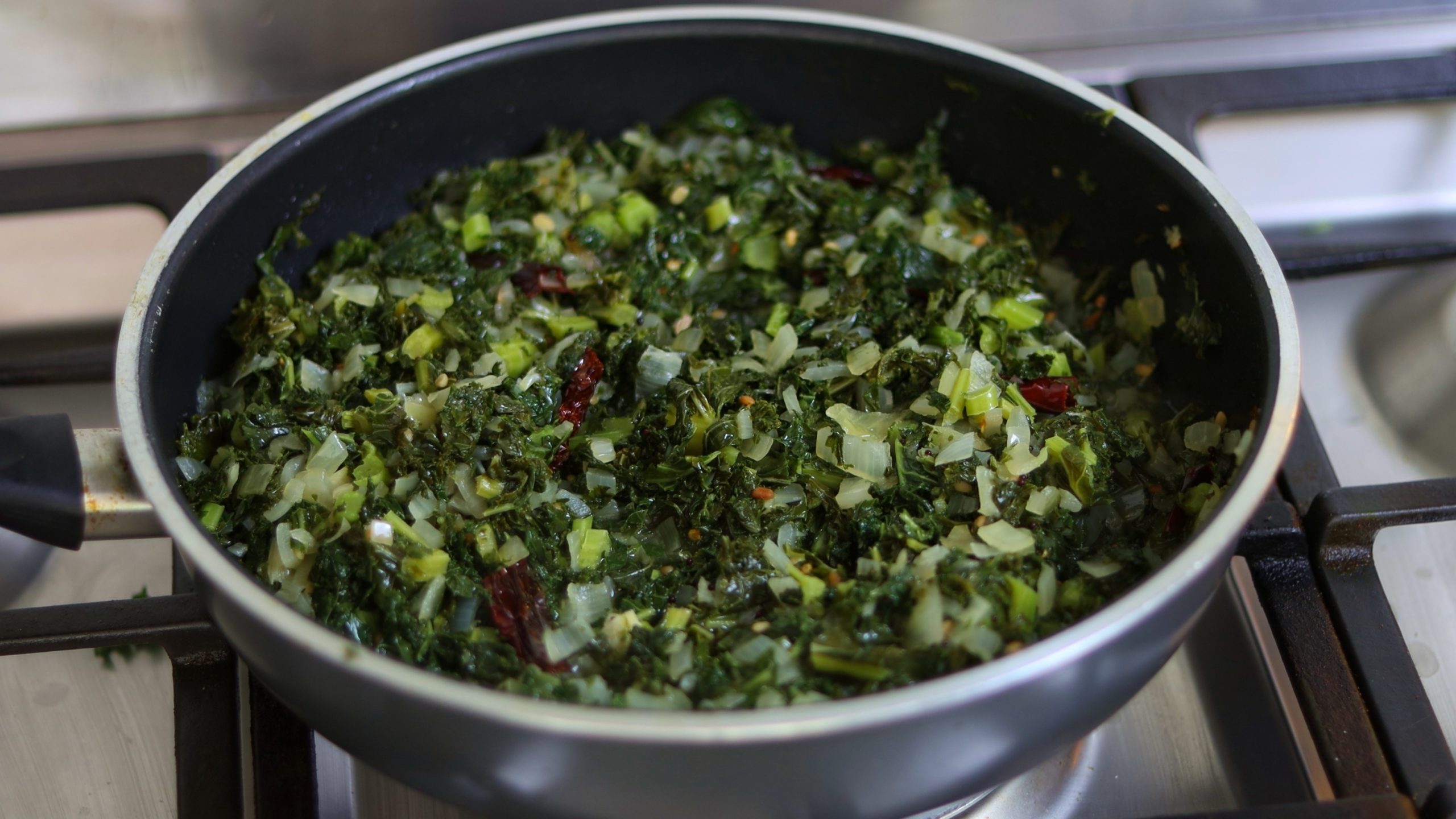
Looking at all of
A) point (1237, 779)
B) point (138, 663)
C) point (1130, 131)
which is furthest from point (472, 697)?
point (1130, 131)

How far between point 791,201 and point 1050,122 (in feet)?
1.49

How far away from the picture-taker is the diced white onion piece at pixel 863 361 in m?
1.52

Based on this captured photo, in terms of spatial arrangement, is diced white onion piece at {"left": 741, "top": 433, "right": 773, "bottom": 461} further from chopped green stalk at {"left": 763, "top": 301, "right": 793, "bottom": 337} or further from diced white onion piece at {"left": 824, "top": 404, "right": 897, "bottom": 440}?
chopped green stalk at {"left": 763, "top": 301, "right": 793, "bottom": 337}

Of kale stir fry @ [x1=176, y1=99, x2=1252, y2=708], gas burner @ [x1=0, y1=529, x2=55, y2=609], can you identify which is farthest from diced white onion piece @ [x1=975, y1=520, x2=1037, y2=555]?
gas burner @ [x1=0, y1=529, x2=55, y2=609]

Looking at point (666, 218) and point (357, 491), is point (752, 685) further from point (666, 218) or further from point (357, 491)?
point (666, 218)

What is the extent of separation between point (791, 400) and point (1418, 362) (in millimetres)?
1154

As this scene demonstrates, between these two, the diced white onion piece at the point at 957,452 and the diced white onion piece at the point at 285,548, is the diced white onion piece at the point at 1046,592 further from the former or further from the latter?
the diced white onion piece at the point at 285,548

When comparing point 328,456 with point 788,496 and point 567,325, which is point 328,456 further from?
point 788,496

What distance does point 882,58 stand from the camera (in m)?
1.77

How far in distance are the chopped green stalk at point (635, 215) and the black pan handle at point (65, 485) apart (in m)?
0.86

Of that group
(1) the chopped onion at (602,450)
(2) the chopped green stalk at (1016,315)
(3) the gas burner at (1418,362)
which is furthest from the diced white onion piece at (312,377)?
(3) the gas burner at (1418,362)

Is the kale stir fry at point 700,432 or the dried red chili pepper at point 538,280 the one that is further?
the dried red chili pepper at point 538,280

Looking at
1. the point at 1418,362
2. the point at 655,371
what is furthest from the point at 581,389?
the point at 1418,362

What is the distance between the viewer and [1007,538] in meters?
1.27
